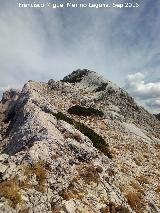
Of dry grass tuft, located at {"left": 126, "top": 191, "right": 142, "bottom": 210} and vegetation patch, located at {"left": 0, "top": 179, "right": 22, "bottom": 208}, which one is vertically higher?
dry grass tuft, located at {"left": 126, "top": 191, "right": 142, "bottom": 210}

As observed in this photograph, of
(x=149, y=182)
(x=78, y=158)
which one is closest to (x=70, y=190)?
(x=78, y=158)

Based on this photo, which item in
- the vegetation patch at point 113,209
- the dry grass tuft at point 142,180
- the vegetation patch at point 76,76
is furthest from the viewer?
the vegetation patch at point 76,76

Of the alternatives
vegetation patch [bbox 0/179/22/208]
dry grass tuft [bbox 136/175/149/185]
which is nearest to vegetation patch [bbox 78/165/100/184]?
vegetation patch [bbox 0/179/22/208]

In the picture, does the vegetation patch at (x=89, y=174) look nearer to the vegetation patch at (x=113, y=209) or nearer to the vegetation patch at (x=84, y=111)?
the vegetation patch at (x=113, y=209)

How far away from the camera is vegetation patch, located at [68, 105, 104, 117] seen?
134 ft

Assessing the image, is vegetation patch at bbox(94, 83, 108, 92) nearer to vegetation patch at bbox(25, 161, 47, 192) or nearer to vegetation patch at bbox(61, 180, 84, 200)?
vegetation patch at bbox(61, 180, 84, 200)

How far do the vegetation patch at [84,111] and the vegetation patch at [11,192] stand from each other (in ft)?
79.9

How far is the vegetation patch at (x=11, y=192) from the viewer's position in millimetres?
15692

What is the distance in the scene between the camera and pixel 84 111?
41594 millimetres

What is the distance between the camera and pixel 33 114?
93.0ft

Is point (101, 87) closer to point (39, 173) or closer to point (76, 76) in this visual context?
point (76, 76)

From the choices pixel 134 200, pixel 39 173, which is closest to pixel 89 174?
pixel 134 200

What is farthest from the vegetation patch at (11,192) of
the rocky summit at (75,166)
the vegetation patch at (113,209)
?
the vegetation patch at (113,209)

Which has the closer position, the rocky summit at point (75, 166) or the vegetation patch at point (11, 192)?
the vegetation patch at point (11, 192)
